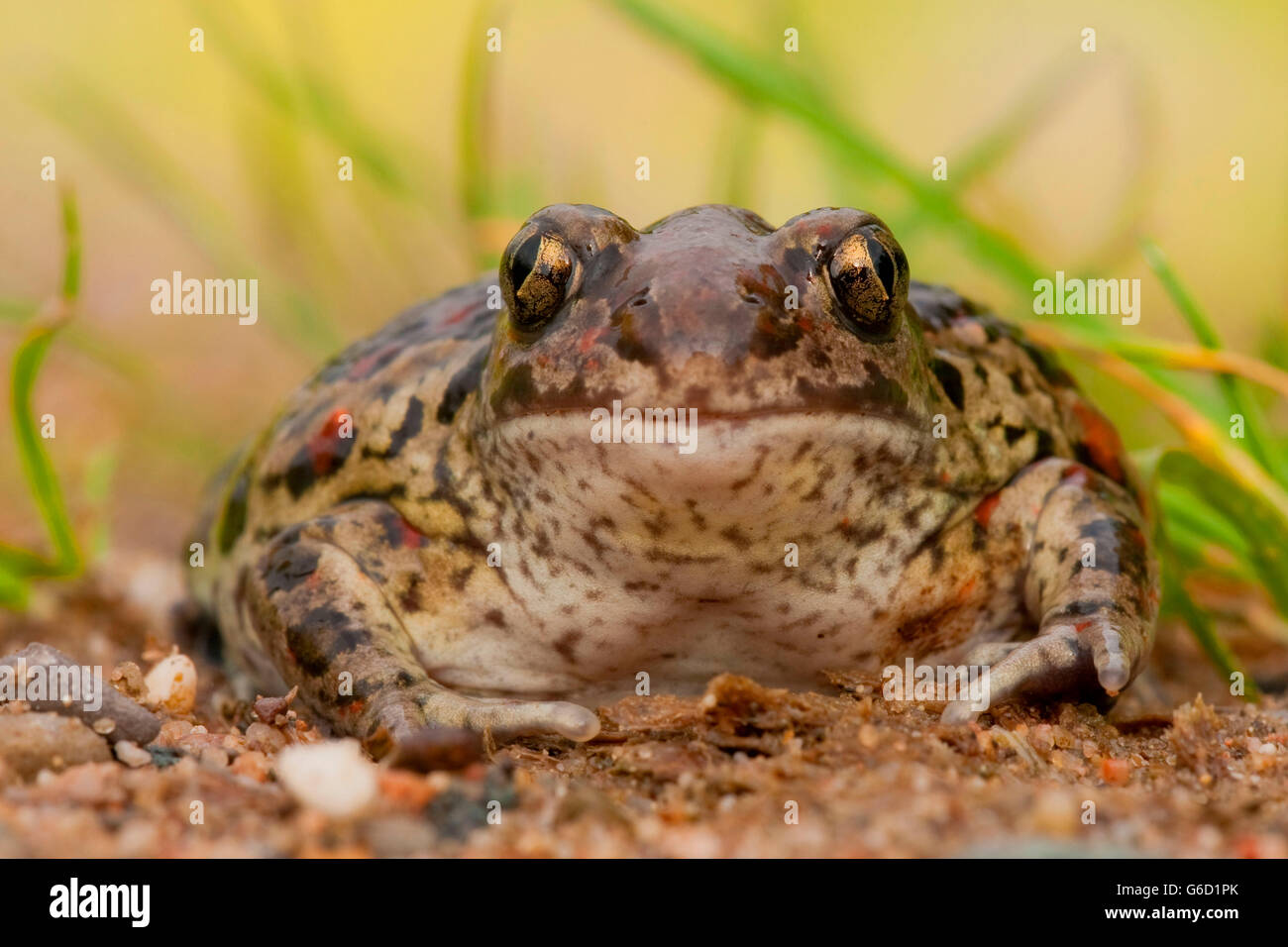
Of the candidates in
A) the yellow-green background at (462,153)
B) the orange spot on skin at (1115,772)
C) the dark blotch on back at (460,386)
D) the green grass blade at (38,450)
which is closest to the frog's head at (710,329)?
the dark blotch on back at (460,386)

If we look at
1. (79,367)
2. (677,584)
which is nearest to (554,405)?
(677,584)

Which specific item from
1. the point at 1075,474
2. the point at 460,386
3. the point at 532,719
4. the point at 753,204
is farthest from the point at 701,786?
the point at 753,204

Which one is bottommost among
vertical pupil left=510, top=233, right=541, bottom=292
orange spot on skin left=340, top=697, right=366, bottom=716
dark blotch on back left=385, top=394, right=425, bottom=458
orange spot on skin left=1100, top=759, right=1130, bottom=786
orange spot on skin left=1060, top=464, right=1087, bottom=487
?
orange spot on skin left=1100, top=759, right=1130, bottom=786

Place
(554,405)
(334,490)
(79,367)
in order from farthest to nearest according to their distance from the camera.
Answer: (79,367)
(334,490)
(554,405)

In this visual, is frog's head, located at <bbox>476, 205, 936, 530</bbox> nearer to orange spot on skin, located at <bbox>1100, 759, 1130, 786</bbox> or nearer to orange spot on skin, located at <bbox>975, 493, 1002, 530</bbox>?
orange spot on skin, located at <bbox>975, 493, 1002, 530</bbox>

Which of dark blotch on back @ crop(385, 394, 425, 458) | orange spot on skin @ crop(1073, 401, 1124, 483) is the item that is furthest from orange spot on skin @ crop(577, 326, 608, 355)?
orange spot on skin @ crop(1073, 401, 1124, 483)
